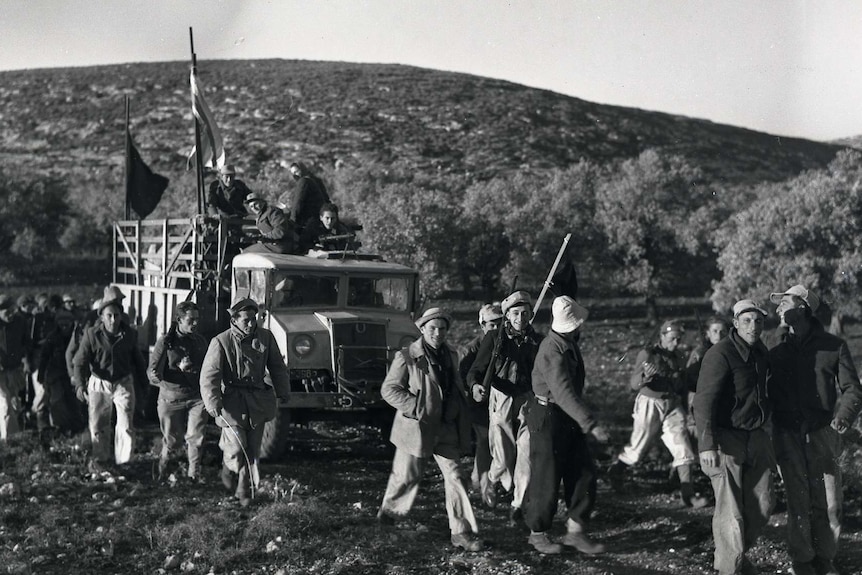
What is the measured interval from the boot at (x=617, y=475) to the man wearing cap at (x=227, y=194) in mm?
5829

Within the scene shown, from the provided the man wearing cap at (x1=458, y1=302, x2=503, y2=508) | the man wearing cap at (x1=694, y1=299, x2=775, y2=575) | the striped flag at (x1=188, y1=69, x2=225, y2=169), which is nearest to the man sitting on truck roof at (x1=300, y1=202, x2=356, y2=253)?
the man wearing cap at (x1=458, y1=302, x2=503, y2=508)

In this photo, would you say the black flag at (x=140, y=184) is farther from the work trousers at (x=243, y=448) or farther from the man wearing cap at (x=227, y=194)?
the work trousers at (x=243, y=448)

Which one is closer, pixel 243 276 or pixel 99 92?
pixel 243 276

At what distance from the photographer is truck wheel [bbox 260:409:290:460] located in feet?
34.9

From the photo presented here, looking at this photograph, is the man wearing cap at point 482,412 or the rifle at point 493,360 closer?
the rifle at point 493,360

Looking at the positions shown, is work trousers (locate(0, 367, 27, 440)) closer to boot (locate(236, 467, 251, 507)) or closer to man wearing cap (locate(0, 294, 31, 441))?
man wearing cap (locate(0, 294, 31, 441))

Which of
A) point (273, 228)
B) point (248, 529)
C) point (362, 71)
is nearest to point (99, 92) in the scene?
point (362, 71)

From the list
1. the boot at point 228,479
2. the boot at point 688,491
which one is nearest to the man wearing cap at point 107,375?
the boot at point 228,479

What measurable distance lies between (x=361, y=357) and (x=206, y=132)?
6989mm

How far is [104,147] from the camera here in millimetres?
66812

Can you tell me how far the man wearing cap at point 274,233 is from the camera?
1221 cm

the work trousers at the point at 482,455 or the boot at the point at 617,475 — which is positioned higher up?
the work trousers at the point at 482,455

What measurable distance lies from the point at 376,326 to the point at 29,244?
3626 centimetres

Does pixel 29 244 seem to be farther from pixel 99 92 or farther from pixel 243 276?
pixel 99 92
